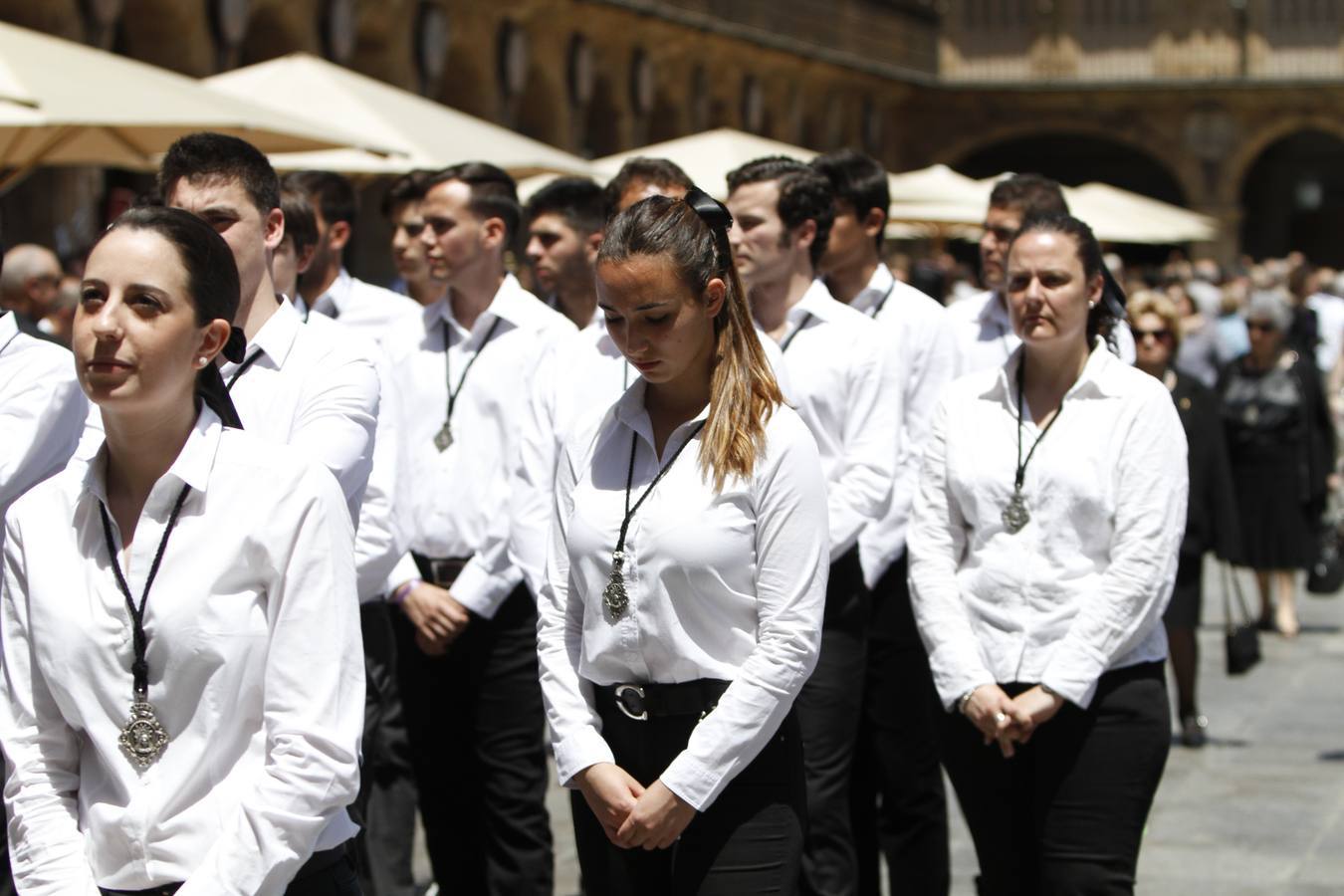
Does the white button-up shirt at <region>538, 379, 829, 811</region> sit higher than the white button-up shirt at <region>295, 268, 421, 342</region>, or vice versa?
the white button-up shirt at <region>295, 268, 421, 342</region>

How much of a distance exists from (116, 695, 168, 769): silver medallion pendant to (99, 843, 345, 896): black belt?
17 cm

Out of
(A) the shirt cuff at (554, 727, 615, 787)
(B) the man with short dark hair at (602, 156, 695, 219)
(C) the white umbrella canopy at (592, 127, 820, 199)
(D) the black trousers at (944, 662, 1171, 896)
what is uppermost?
(C) the white umbrella canopy at (592, 127, 820, 199)

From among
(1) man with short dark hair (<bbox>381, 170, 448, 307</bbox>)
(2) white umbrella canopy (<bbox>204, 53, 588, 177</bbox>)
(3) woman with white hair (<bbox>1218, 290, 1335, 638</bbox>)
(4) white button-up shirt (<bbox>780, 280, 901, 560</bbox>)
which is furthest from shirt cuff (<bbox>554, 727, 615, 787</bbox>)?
(3) woman with white hair (<bbox>1218, 290, 1335, 638</bbox>)

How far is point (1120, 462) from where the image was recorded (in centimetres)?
451

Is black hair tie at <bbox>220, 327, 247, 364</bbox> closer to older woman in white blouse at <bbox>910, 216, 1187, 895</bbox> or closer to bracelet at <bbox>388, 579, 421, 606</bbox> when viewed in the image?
older woman in white blouse at <bbox>910, 216, 1187, 895</bbox>

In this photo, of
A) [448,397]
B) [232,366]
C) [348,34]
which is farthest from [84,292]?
[348,34]

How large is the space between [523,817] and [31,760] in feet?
8.80

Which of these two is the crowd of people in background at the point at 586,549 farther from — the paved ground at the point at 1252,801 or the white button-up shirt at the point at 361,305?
the paved ground at the point at 1252,801

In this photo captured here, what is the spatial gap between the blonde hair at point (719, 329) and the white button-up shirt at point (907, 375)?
205 centimetres

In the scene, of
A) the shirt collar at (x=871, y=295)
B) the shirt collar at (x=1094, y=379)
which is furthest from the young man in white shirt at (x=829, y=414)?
the shirt collar at (x=871, y=295)

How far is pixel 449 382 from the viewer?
575 cm

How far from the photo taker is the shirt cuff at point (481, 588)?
5453mm

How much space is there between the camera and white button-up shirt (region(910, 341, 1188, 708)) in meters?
4.43

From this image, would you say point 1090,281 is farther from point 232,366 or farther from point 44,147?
point 44,147
